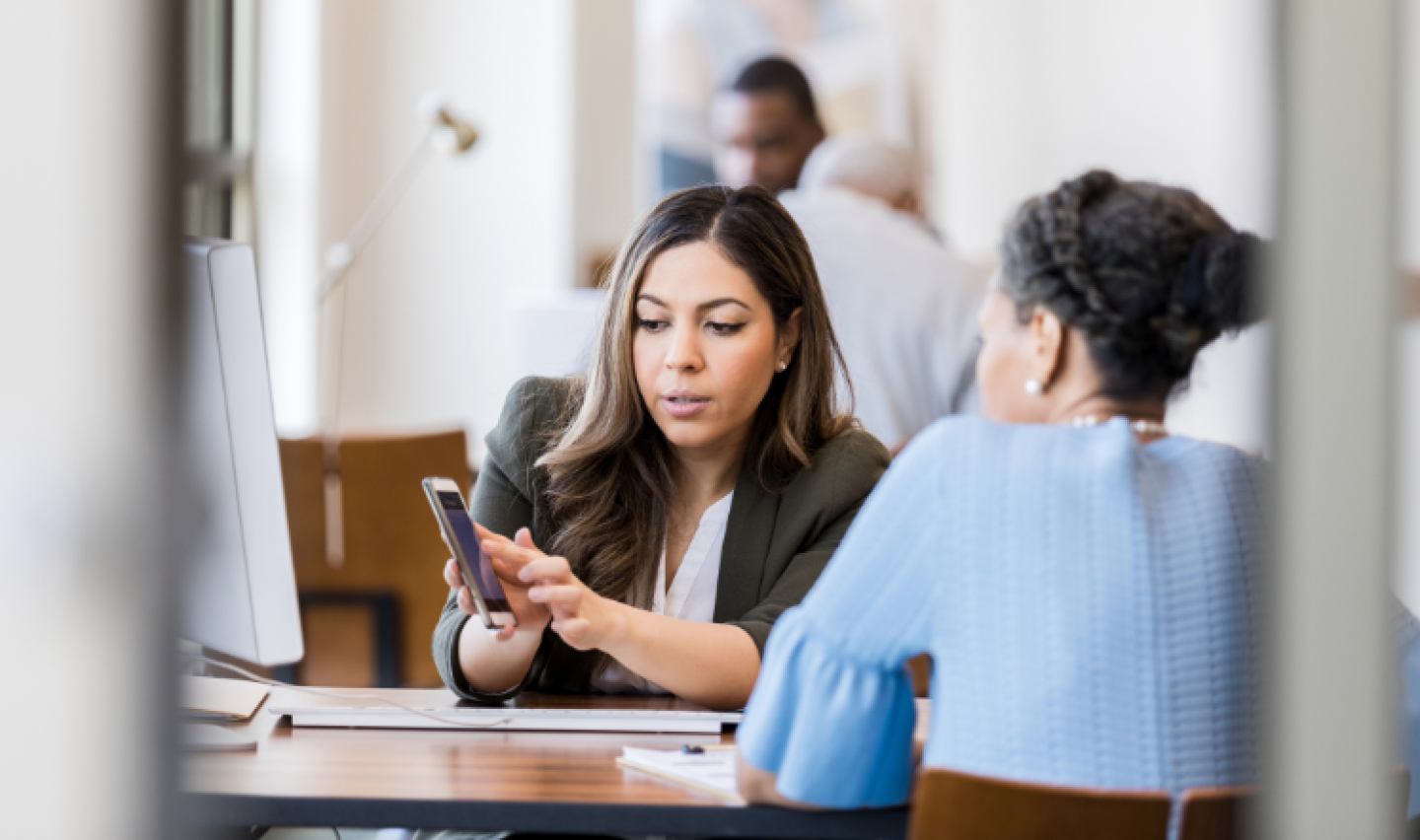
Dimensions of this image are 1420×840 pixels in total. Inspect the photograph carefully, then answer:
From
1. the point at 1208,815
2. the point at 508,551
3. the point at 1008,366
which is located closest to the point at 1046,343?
the point at 1008,366

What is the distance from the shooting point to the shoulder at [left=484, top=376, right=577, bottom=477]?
66.5 inches

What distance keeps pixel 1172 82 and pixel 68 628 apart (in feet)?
15.2

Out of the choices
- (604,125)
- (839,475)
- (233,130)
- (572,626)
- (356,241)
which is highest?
(604,125)

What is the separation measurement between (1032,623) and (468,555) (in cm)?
53

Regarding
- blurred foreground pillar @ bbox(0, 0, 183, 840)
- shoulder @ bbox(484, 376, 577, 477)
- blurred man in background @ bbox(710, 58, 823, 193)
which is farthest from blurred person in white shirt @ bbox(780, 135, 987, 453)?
blurred foreground pillar @ bbox(0, 0, 183, 840)

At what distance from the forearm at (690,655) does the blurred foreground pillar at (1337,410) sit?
0.82 metres

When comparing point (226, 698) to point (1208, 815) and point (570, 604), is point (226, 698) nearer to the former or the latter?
point (570, 604)

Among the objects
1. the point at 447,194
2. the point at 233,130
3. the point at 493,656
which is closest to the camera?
the point at 493,656

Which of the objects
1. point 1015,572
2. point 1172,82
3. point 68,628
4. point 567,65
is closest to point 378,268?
point 567,65

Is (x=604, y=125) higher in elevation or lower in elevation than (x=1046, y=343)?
higher

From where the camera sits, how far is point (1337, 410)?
0.67 m

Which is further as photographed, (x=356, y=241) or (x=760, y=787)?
Result: (x=356, y=241)

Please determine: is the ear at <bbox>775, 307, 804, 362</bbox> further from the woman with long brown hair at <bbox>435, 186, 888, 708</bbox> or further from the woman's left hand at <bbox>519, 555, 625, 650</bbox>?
the woman's left hand at <bbox>519, 555, 625, 650</bbox>

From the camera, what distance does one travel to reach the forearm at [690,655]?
4.66ft
